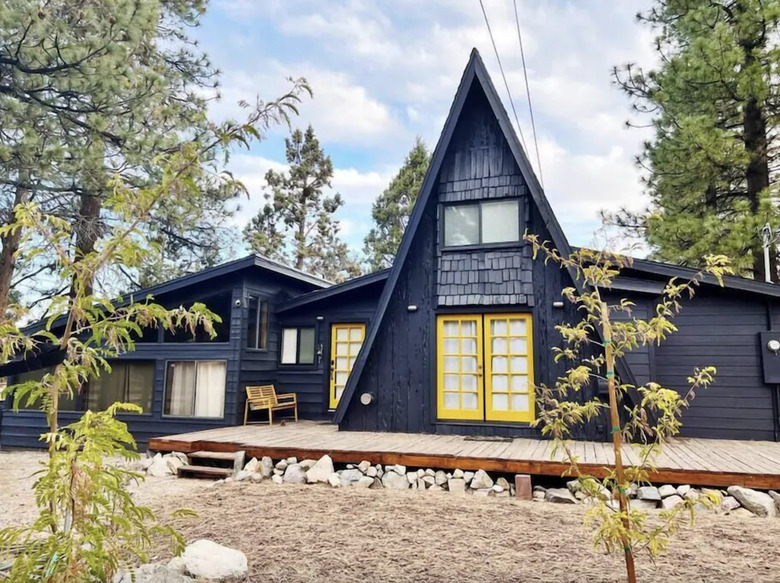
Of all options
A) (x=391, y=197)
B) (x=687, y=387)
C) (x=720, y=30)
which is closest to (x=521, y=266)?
(x=687, y=387)

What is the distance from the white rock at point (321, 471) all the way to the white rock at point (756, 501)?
3.84 meters

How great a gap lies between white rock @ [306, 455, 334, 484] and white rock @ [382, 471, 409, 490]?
0.62 meters

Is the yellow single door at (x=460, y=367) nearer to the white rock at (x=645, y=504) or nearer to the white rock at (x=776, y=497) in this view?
the white rock at (x=645, y=504)

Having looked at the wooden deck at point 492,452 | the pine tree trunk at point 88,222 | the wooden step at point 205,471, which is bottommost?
the wooden step at point 205,471

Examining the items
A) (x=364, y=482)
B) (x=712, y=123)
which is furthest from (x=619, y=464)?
(x=712, y=123)

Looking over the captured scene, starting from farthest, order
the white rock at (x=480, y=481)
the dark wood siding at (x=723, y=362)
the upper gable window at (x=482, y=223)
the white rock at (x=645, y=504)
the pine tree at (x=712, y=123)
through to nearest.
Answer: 1. the pine tree at (x=712, y=123)
2. the upper gable window at (x=482, y=223)
3. the dark wood siding at (x=723, y=362)
4. the white rock at (x=480, y=481)
5. the white rock at (x=645, y=504)

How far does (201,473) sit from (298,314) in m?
3.75

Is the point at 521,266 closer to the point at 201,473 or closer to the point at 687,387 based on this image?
the point at 687,387

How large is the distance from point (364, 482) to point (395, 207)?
54.5 feet

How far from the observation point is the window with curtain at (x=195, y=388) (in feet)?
27.0

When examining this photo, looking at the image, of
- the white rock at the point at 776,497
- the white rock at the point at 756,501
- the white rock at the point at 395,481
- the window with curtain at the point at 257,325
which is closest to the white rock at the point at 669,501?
the white rock at the point at 756,501

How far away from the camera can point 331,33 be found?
12.4 meters

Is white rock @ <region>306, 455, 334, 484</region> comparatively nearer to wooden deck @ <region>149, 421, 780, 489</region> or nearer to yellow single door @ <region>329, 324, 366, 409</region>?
wooden deck @ <region>149, 421, 780, 489</region>

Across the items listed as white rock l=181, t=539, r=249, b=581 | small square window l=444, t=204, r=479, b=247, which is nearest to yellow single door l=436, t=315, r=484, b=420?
small square window l=444, t=204, r=479, b=247
